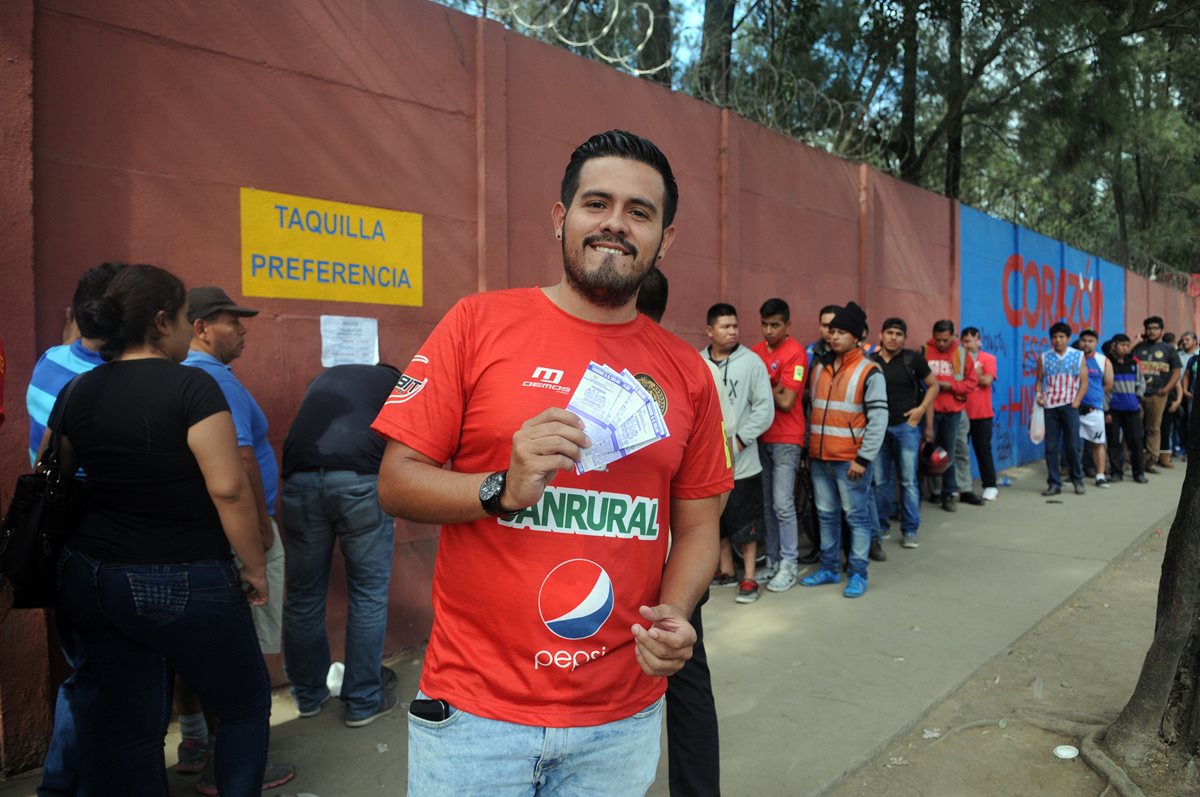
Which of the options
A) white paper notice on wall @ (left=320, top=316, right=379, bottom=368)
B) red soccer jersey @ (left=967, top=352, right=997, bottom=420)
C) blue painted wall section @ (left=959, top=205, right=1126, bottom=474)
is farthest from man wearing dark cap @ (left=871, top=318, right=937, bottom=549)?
white paper notice on wall @ (left=320, top=316, right=379, bottom=368)

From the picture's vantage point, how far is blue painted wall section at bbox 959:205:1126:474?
10.8 m

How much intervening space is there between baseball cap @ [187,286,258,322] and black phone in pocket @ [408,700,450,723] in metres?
2.27

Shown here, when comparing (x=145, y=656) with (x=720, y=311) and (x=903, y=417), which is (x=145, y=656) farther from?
(x=903, y=417)

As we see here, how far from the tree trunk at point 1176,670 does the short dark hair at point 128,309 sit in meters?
3.59

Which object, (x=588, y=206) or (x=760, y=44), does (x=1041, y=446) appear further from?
(x=588, y=206)

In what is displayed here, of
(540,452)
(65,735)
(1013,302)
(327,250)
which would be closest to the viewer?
(540,452)

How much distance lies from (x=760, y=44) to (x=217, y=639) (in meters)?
8.85

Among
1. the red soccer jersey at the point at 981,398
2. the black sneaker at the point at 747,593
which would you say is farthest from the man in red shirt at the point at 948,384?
the black sneaker at the point at 747,593

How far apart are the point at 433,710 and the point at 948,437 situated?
8.03m

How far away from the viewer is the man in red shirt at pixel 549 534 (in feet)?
5.17

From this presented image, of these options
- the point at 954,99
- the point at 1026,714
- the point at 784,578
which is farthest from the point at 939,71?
the point at 1026,714

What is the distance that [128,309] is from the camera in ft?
8.38

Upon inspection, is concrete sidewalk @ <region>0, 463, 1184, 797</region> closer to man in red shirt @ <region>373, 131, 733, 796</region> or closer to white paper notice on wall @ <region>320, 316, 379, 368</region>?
white paper notice on wall @ <region>320, 316, 379, 368</region>

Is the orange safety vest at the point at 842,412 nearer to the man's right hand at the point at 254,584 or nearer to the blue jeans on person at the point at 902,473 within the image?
→ the blue jeans on person at the point at 902,473
